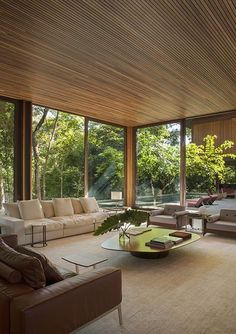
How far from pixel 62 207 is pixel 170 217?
2.68m

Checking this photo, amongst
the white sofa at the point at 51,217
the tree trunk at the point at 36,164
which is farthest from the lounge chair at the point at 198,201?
the tree trunk at the point at 36,164

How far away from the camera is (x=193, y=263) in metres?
4.48

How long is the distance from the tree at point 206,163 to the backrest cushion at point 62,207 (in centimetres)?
395

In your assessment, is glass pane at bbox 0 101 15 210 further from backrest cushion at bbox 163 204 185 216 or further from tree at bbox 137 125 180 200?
tree at bbox 137 125 180 200

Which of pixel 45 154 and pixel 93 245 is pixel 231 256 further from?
pixel 45 154

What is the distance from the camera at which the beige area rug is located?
8.68ft

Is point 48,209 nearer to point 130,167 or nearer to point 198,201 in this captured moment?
point 130,167

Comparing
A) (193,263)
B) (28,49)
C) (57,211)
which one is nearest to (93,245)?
(57,211)

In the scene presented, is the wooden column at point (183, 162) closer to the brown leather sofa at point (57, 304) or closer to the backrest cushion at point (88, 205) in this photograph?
the backrest cushion at point (88, 205)

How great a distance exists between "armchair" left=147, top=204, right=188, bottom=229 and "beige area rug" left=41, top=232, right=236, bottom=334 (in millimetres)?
1041

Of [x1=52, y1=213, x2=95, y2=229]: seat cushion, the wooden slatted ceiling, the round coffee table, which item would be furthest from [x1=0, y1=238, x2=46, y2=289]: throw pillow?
[x1=52, y1=213, x2=95, y2=229]: seat cushion

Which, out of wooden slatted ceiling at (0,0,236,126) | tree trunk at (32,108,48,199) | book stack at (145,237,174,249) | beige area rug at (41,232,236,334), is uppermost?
wooden slatted ceiling at (0,0,236,126)

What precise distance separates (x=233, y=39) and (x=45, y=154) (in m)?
5.46

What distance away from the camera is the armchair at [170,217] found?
6598mm
